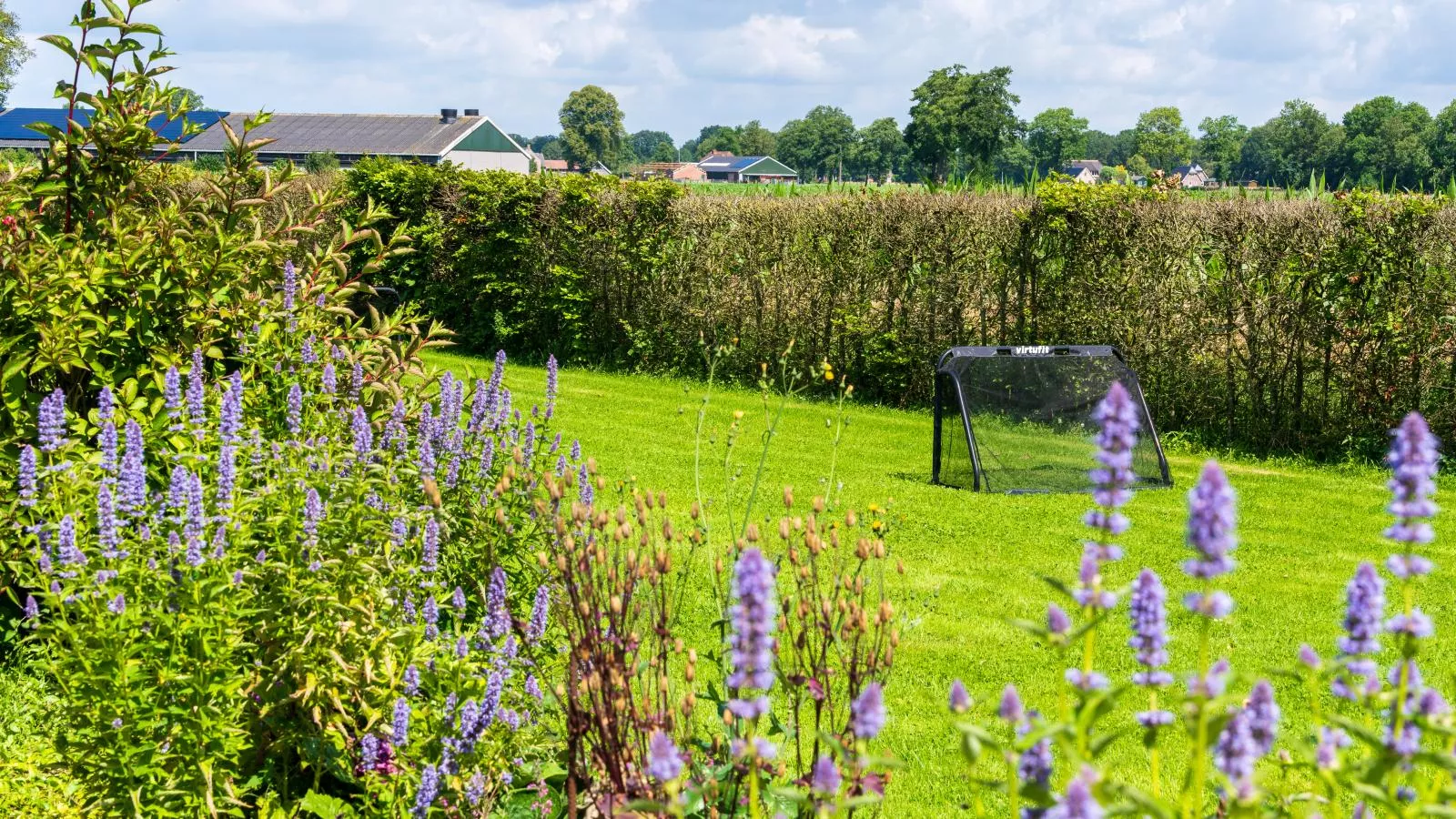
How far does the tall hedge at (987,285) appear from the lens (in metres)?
10.4

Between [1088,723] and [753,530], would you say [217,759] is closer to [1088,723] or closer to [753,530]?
[753,530]

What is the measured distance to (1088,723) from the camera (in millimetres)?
1762

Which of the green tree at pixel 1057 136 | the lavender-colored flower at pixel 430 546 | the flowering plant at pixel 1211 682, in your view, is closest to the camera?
the flowering plant at pixel 1211 682

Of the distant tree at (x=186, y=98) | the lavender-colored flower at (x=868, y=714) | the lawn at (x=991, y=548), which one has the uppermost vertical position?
the distant tree at (x=186, y=98)

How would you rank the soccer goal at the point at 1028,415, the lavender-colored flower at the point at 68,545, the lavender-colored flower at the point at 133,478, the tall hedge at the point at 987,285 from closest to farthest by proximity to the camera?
the lavender-colored flower at the point at 68,545
the lavender-colored flower at the point at 133,478
the soccer goal at the point at 1028,415
the tall hedge at the point at 987,285

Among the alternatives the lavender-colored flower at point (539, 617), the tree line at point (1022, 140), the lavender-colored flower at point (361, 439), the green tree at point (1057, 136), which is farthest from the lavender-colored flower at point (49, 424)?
the green tree at point (1057, 136)

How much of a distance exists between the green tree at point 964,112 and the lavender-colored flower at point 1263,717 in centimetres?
9214

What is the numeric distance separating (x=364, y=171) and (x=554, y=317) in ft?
14.2

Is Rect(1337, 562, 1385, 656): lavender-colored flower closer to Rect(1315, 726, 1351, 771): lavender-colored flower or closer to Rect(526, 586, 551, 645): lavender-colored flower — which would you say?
Rect(1315, 726, 1351, 771): lavender-colored flower

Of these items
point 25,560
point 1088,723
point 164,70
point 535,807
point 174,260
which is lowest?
point 535,807

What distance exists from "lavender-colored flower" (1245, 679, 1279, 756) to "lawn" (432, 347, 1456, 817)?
5.27 feet

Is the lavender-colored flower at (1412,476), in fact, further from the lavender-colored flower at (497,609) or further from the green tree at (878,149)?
the green tree at (878,149)

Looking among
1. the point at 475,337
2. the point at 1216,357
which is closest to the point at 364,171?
the point at 475,337

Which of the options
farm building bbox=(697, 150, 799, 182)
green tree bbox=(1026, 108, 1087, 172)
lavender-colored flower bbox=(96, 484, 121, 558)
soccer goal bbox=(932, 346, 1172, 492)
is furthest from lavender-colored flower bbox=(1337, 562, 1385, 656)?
green tree bbox=(1026, 108, 1087, 172)
